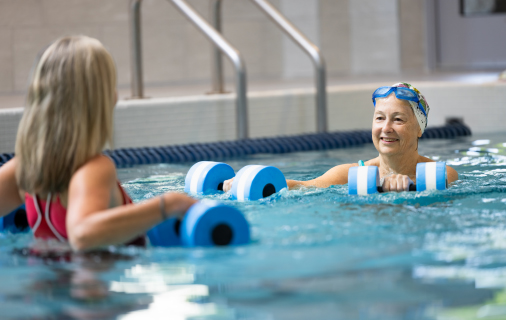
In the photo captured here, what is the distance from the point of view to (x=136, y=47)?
699 centimetres

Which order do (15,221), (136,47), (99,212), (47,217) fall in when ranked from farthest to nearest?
(136,47), (15,221), (47,217), (99,212)

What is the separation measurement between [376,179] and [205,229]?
1.41 meters

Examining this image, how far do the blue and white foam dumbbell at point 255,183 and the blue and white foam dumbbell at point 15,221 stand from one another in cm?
115

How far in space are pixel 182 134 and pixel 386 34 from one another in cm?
514

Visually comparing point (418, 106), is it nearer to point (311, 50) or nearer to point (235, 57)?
point (235, 57)

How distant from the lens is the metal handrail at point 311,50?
271 inches

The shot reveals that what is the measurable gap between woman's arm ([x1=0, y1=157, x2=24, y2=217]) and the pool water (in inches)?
7.3

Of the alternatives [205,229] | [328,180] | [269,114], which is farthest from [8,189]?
[269,114]

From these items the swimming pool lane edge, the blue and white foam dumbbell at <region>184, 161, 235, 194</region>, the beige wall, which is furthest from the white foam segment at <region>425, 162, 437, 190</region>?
the beige wall

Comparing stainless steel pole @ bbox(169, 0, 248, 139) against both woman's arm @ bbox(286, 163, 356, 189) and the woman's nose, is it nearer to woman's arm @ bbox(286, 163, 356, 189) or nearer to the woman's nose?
woman's arm @ bbox(286, 163, 356, 189)

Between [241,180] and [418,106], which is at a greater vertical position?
[418,106]

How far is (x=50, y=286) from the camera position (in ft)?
7.84

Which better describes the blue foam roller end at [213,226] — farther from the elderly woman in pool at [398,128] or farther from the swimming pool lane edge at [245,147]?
the swimming pool lane edge at [245,147]

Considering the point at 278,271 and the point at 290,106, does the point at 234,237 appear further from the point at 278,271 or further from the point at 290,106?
the point at 290,106
